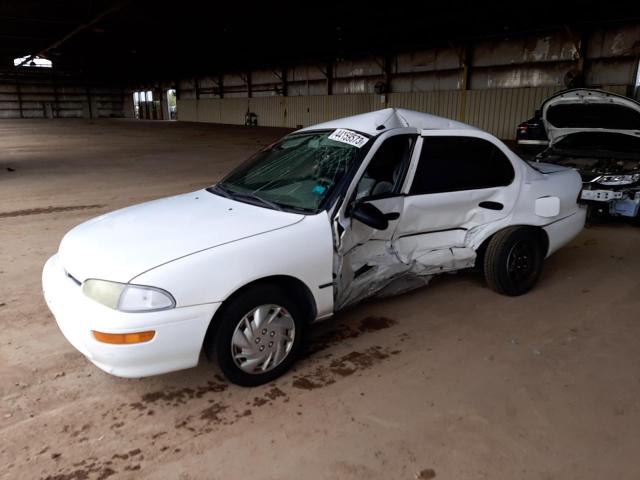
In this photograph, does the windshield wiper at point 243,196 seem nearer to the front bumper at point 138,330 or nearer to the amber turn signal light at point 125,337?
the front bumper at point 138,330

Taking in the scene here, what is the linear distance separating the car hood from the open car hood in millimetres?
5672

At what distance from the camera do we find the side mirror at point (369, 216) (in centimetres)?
311

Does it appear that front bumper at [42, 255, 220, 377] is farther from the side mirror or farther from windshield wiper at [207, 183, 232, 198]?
windshield wiper at [207, 183, 232, 198]

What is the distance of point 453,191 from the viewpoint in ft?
12.7

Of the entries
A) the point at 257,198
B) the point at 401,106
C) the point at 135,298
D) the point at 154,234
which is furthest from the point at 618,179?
the point at 401,106

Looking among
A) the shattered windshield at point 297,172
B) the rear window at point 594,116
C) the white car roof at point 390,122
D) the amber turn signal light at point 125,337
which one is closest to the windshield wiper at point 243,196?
the shattered windshield at point 297,172

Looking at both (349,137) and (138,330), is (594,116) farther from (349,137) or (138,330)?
(138,330)

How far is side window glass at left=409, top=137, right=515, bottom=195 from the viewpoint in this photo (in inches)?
147

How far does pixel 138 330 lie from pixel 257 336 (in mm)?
692

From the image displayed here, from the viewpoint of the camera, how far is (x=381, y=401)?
2.80 m

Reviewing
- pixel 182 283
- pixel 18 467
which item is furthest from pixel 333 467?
pixel 18 467

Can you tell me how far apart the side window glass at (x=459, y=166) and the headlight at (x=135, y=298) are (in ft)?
6.63

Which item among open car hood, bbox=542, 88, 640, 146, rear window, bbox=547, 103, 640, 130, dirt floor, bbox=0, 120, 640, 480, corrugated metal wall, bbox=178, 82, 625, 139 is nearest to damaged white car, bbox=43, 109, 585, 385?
dirt floor, bbox=0, 120, 640, 480

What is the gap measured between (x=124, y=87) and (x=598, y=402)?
66.9 meters
